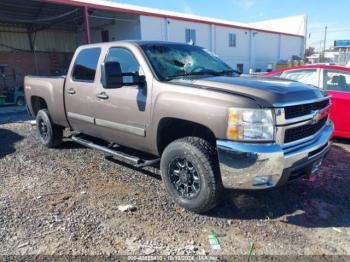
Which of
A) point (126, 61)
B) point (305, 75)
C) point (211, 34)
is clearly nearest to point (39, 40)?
point (211, 34)

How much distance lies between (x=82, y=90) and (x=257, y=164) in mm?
3080

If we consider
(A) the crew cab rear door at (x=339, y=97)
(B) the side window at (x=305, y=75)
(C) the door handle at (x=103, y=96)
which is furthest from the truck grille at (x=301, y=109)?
(B) the side window at (x=305, y=75)

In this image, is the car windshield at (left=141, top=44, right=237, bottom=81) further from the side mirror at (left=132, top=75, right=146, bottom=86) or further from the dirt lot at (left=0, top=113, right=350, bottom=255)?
the dirt lot at (left=0, top=113, right=350, bottom=255)

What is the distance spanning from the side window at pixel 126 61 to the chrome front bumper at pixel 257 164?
5.15 ft

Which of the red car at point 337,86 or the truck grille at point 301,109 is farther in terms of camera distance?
the red car at point 337,86

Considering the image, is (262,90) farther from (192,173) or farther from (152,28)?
(152,28)

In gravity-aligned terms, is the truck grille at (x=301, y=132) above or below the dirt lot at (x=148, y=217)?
above

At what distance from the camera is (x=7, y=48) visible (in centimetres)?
2153

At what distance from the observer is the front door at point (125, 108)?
393 centimetres

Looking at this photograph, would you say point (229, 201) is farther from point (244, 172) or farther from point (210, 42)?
point (210, 42)

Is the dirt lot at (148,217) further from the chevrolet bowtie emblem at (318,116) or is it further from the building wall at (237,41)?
the building wall at (237,41)

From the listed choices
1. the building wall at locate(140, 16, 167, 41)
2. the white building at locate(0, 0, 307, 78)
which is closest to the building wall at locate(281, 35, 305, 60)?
the white building at locate(0, 0, 307, 78)

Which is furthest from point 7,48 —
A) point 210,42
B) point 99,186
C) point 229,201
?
point 229,201

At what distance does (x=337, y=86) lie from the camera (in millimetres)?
6316
